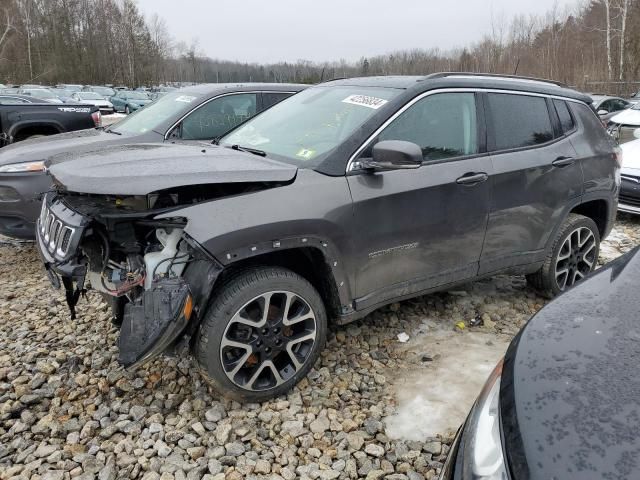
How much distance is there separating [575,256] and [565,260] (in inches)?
4.8

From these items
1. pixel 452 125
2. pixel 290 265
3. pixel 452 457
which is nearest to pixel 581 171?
pixel 452 125

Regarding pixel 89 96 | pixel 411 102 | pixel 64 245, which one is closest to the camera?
pixel 64 245

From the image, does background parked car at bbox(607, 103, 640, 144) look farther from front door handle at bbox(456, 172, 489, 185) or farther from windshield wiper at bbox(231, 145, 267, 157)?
windshield wiper at bbox(231, 145, 267, 157)

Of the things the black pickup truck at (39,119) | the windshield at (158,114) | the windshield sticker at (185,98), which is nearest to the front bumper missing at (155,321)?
the windshield at (158,114)

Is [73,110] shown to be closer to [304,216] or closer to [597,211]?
[304,216]

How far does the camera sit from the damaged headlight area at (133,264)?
2.38m

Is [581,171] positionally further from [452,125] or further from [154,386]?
[154,386]

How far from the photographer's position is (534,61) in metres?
40.8

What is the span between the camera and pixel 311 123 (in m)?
3.27

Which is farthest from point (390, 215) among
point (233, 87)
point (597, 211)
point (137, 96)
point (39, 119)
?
point (137, 96)

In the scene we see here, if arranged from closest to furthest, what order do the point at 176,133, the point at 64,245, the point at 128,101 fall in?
the point at 64,245
the point at 176,133
the point at 128,101

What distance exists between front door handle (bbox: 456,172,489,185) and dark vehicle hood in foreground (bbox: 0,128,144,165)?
3215mm

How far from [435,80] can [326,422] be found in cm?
222

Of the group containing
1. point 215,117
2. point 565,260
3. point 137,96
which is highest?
point 137,96
